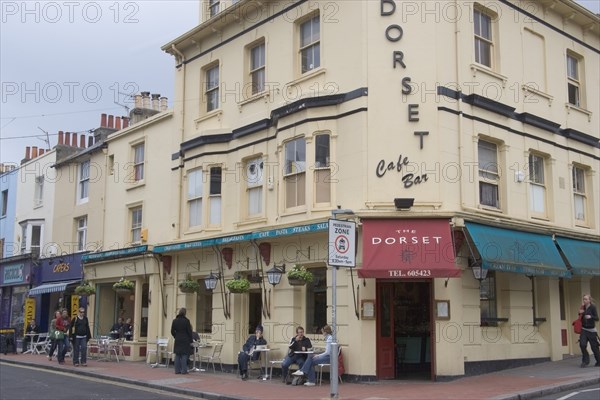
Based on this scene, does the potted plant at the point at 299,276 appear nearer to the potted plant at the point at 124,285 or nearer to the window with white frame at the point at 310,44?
the window with white frame at the point at 310,44

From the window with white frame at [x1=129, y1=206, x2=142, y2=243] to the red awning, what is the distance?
11.9 metres

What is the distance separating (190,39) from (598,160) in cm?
1356

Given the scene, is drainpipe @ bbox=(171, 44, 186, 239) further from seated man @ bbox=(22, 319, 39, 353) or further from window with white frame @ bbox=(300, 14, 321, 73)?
seated man @ bbox=(22, 319, 39, 353)

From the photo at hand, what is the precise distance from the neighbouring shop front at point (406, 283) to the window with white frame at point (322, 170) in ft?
6.04

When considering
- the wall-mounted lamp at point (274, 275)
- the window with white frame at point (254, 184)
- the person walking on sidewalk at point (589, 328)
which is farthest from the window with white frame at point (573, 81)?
the wall-mounted lamp at point (274, 275)

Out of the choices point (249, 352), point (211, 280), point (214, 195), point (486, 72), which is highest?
point (486, 72)


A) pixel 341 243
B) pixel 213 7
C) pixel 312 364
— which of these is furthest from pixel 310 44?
pixel 312 364

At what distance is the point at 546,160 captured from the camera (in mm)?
19141

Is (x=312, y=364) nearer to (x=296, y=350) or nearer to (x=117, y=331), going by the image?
(x=296, y=350)

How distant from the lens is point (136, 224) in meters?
25.0

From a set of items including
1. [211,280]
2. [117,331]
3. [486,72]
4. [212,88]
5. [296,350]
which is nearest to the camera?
[296,350]

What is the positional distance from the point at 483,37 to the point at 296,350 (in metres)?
9.38

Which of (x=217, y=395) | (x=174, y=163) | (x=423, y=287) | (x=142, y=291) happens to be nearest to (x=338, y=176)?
(x=423, y=287)

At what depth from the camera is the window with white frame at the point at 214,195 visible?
20.8 m
